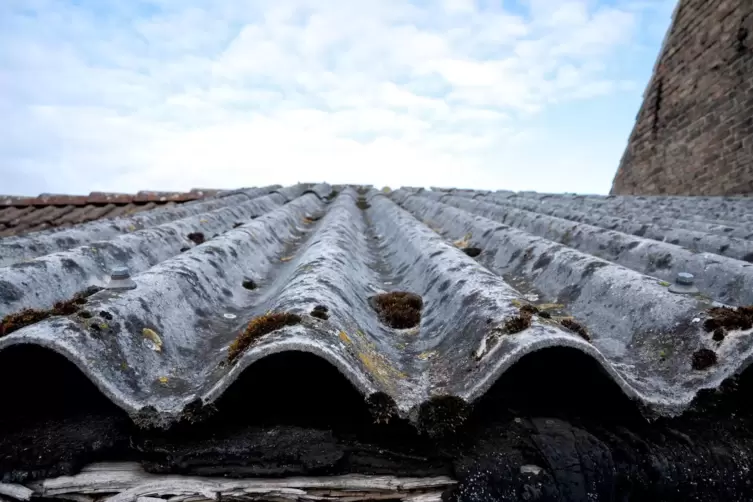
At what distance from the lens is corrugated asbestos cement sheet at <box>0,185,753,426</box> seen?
4.36 ft

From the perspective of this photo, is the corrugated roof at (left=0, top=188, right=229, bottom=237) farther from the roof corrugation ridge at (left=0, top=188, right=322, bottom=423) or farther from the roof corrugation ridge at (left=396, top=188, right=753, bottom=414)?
the roof corrugation ridge at (left=396, top=188, right=753, bottom=414)

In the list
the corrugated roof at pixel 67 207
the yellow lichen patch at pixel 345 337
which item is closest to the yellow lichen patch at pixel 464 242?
the yellow lichen patch at pixel 345 337

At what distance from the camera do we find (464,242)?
12.0ft

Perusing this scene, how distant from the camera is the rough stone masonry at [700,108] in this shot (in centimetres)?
680

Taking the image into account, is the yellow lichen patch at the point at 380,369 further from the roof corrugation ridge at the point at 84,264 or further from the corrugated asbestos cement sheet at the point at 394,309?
the roof corrugation ridge at the point at 84,264

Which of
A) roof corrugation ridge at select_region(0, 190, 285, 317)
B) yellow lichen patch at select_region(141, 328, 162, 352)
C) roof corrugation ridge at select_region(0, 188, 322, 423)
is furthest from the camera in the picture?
roof corrugation ridge at select_region(0, 190, 285, 317)

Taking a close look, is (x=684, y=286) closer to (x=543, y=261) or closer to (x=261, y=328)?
(x=543, y=261)

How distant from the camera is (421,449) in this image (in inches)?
50.6

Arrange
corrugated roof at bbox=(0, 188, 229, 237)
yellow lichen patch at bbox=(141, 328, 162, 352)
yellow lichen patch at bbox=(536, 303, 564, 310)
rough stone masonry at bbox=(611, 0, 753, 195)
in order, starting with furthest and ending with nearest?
rough stone masonry at bbox=(611, 0, 753, 195) < corrugated roof at bbox=(0, 188, 229, 237) < yellow lichen patch at bbox=(536, 303, 564, 310) < yellow lichen patch at bbox=(141, 328, 162, 352)

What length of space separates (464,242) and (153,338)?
2.55 metres

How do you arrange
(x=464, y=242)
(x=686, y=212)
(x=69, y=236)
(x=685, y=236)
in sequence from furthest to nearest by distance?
(x=686, y=212) < (x=464, y=242) < (x=69, y=236) < (x=685, y=236)

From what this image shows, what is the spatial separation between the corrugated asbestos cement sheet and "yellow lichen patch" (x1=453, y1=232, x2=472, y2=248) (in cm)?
2

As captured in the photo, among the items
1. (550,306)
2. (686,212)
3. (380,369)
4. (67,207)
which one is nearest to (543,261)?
(550,306)

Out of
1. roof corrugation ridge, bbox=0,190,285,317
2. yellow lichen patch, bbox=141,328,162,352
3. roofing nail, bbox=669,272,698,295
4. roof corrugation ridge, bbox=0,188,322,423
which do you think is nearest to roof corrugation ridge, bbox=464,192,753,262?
roofing nail, bbox=669,272,698,295
